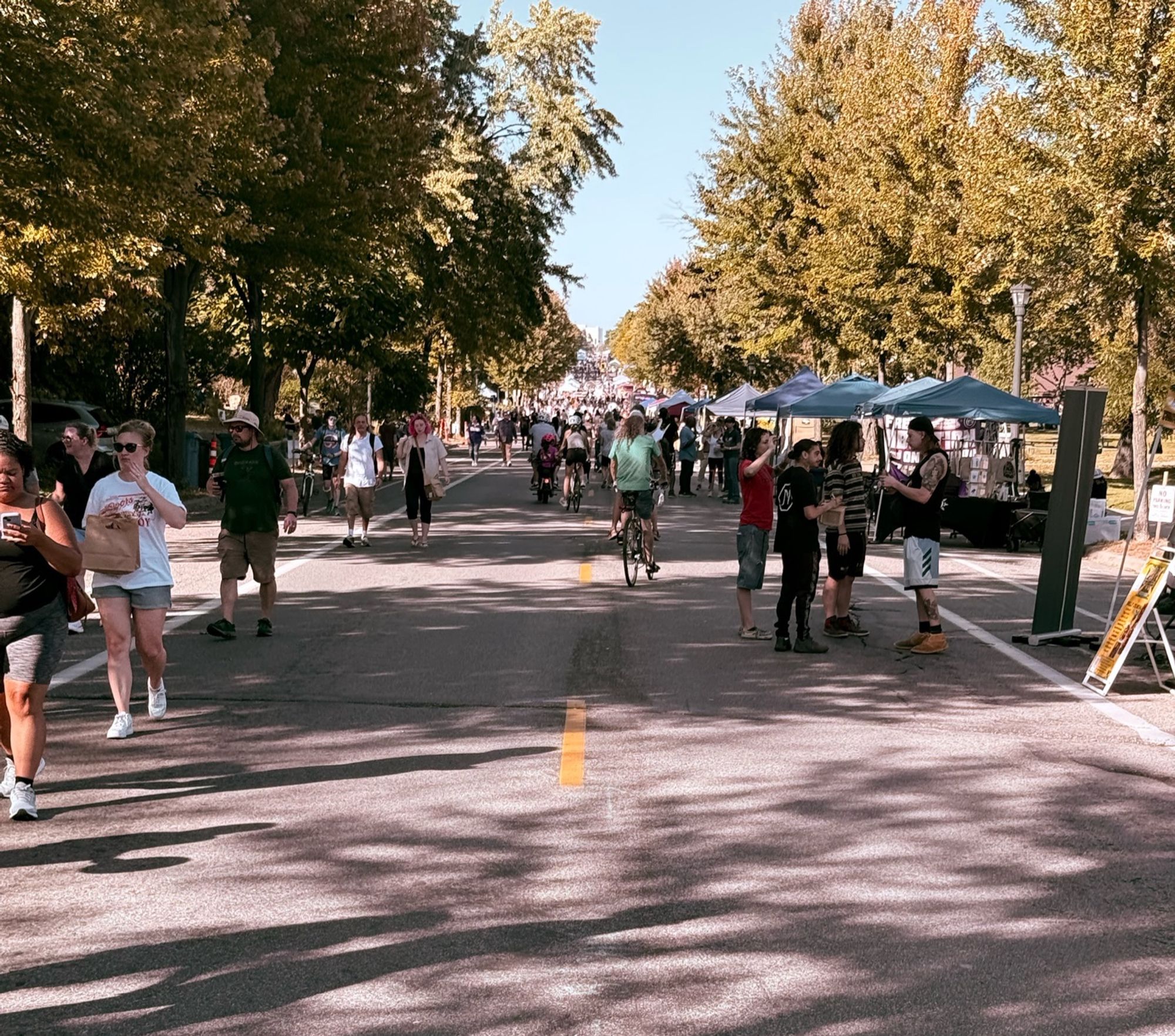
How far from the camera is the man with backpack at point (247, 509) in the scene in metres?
12.4

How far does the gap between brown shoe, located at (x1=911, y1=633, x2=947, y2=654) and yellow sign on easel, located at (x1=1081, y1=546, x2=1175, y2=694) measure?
3.98ft

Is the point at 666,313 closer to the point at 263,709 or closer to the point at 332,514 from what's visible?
the point at 332,514

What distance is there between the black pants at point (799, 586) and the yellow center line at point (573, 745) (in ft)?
9.67

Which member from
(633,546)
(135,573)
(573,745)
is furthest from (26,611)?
(633,546)

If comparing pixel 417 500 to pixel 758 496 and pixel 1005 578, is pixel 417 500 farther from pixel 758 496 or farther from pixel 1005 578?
pixel 758 496

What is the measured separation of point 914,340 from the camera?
128 feet

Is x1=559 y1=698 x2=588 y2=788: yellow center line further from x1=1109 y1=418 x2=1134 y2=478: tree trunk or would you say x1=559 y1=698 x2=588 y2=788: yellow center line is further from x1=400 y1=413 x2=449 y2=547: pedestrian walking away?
x1=1109 y1=418 x2=1134 y2=478: tree trunk

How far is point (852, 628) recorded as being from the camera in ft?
45.0

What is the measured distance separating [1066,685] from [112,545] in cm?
666

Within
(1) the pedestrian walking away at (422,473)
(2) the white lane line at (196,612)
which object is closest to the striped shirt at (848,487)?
(2) the white lane line at (196,612)

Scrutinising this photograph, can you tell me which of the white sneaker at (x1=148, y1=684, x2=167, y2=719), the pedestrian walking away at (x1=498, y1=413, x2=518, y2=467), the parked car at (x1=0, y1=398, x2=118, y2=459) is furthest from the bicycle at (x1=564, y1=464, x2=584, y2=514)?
the pedestrian walking away at (x1=498, y1=413, x2=518, y2=467)

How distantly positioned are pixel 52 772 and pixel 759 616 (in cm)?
829

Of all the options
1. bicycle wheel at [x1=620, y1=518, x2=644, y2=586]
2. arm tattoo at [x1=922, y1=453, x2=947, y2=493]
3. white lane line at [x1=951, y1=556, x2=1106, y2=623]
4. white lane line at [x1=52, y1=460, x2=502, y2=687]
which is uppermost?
arm tattoo at [x1=922, y1=453, x2=947, y2=493]

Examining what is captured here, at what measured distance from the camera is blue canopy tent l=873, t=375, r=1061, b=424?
24.8 metres
